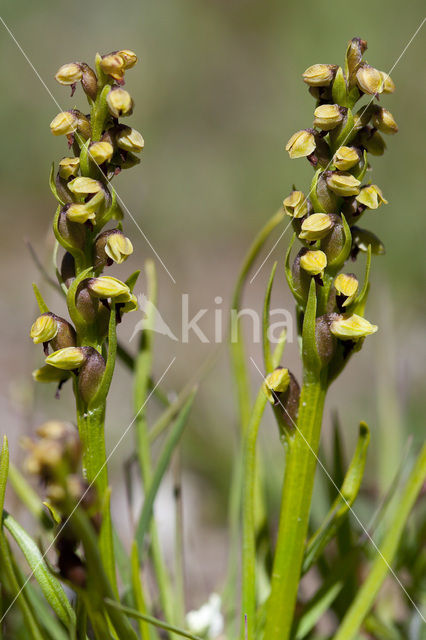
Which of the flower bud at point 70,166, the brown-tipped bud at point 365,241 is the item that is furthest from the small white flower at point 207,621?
the flower bud at point 70,166

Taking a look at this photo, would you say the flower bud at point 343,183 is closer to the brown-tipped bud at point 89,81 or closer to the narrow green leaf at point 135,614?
the brown-tipped bud at point 89,81

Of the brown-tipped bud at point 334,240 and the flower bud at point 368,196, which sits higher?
the flower bud at point 368,196

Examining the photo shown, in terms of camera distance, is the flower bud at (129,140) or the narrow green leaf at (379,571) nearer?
the flower bud at (129,140)

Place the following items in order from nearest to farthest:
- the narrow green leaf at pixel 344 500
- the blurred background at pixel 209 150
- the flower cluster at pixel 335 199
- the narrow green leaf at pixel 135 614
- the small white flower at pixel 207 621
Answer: the narrow green leaf at pixel 135 614, the flower cluster at pixel 335 199, the narrow green leaf at pixel 344 500, the small white flower at pixel 207 621, the blurred background at pixel 209 150

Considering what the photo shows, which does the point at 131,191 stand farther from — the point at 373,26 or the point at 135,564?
the point at 135,564

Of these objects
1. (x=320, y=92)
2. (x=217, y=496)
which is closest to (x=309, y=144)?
(x=320, y=92)

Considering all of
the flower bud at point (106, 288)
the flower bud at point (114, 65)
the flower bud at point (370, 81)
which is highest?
the flower bud at point (370, 81)

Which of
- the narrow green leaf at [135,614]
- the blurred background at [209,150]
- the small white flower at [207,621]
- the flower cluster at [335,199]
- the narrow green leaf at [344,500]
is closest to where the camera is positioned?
the narrow green leaf at [135,614]

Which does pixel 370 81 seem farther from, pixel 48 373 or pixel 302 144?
pixel 48 373
